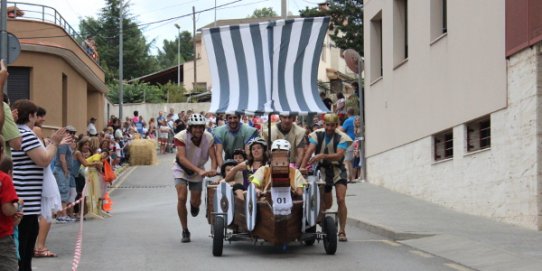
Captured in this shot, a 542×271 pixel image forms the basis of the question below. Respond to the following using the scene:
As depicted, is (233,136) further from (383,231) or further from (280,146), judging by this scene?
(383,231)

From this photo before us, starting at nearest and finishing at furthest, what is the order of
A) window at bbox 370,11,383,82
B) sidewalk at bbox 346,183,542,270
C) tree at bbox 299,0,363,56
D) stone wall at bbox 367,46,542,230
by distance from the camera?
sidewalk at bbox 346,183,542,270 → stone wall at bbox 367,46,542,230 → window at bbox 370,11,383,82 → tree at bbox 299,0,363,56

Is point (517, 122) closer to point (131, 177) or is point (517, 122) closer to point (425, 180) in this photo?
point (425, 180)

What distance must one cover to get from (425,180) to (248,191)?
28.6 feet

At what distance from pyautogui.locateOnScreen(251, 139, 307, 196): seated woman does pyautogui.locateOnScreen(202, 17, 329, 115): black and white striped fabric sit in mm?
2460

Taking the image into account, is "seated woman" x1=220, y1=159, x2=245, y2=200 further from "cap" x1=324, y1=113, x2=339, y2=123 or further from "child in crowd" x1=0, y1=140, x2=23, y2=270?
"child in crowd" x1=0, y1=140, x2=23, y2=270

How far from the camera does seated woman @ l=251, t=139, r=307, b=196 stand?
1138cm

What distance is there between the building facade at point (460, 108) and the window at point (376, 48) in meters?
0.17

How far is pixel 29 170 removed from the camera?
374 inches

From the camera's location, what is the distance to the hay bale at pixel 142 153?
1391 inches

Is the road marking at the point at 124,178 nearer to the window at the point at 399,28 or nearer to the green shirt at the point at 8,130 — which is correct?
the window at the point at 399,28

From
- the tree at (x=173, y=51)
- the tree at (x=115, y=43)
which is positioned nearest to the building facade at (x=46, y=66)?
the tree at (x=115, y=43)

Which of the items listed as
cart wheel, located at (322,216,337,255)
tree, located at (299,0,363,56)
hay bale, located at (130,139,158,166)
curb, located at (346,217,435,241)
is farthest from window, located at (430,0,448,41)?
tree, located at (299,0,363,56)

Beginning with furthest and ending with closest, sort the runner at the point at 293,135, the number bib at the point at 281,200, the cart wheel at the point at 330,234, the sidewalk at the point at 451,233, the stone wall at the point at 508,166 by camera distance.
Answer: the stone wall at the point at 508,166
the runner at the point at 293,135
the cart wheel at the point at 330,234
the number bib at the point at 281,200
the sidewalk at the point at 451,233

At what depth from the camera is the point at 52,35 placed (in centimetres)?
3081
